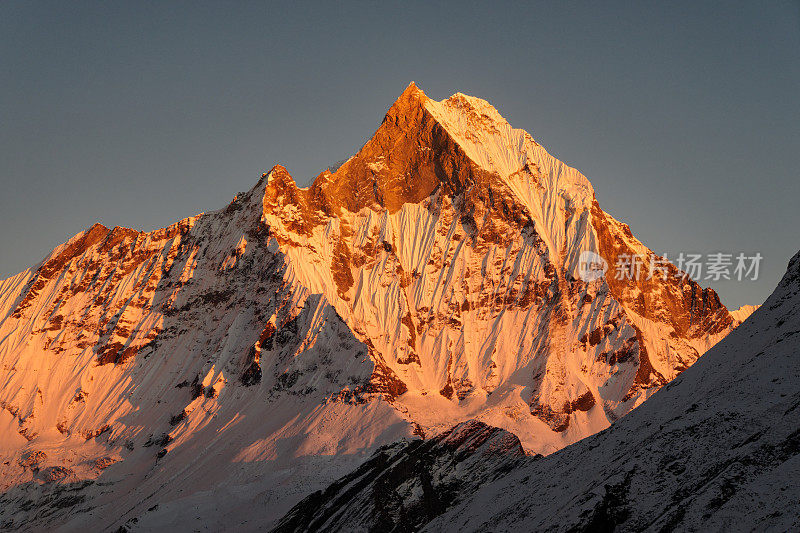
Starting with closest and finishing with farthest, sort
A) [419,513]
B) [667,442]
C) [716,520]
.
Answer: [716,520], [667,442], [419,513]

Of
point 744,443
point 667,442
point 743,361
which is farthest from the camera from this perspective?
point 743,361

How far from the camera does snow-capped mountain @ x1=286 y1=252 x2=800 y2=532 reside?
46562 millimetres

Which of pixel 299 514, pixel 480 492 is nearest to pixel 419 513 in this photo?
pixel 480 492

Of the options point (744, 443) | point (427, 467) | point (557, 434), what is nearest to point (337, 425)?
point (557, 434)

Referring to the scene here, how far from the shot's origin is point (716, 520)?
145 feet

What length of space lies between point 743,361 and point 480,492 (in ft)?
92.4

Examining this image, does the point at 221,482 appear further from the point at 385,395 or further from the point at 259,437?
the point at 385,395

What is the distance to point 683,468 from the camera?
181 feet

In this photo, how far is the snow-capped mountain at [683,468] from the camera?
4656 cm

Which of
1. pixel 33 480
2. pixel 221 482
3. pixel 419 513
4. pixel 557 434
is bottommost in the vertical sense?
pixel 557 434

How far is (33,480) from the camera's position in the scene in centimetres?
19612

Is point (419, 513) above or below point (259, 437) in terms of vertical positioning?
below

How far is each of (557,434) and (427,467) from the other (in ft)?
323

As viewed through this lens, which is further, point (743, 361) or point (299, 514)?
point (299, 514)
